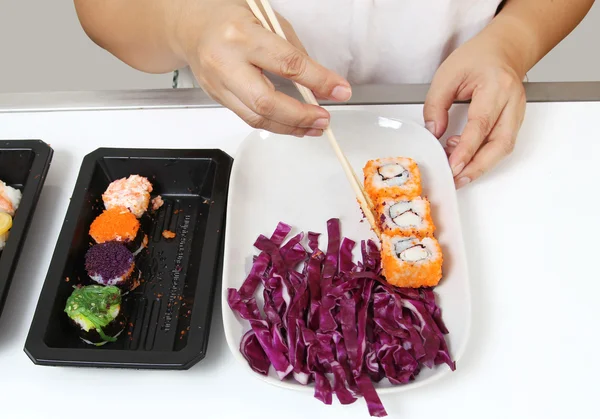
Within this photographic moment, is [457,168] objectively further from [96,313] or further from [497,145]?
[96,313]

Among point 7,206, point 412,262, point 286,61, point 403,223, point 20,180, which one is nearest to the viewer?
point 286,61

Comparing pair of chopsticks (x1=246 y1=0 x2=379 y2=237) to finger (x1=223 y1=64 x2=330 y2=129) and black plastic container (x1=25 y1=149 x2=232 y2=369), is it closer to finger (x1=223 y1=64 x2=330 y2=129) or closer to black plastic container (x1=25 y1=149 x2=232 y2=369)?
finger (x1=223 y1=64 x2=330 y2=129)

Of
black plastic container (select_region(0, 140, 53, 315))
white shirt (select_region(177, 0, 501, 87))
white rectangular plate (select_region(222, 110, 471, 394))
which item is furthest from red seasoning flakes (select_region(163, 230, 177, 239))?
white shirt (select_region(177, 0, 501, 87))

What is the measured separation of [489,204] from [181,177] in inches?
30.3

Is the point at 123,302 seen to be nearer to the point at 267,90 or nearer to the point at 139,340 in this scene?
the point at 139,340

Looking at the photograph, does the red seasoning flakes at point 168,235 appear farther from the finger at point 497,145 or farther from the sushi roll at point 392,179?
the finger at point 497,145

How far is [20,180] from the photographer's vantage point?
145 centimetres

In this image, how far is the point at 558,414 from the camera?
103 cm


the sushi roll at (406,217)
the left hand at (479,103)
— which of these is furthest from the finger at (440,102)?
the sushi roll at (406,217)

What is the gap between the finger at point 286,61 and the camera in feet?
3.33

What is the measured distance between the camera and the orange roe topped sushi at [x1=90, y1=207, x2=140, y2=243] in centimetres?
128

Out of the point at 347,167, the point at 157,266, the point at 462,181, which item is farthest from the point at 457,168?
the point at 157,266

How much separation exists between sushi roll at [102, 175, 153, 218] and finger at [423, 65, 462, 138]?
0.72 meters

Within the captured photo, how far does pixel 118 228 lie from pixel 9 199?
0.31 meters
